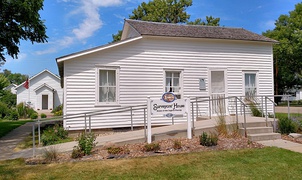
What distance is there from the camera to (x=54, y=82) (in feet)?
104

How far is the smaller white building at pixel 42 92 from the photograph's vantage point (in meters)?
29.9

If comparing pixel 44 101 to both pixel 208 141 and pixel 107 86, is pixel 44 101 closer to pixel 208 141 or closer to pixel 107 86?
pixel 107 86

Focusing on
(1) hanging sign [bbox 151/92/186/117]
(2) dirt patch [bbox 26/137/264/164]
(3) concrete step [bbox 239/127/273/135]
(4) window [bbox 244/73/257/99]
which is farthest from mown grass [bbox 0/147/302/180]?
(4) window [bbox 244/73/257/99]

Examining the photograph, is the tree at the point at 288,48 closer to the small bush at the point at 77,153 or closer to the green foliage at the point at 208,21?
the green foliage at the point at 208,21

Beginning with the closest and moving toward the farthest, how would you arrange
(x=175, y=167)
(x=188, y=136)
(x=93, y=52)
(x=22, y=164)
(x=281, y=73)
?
(x=175, y=167), (x=22, y=164), (x=188, y=136), (x=93, y=52), (x=281, y=73)

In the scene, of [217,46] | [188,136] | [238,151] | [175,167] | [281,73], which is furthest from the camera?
[281,73]

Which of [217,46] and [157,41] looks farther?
[217,46]

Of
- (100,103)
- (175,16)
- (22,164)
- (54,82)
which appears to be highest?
(175,16)

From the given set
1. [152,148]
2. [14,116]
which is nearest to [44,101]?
[14,116]

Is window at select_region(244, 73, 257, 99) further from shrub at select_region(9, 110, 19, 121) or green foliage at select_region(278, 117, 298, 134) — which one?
shrub at select_region(9, 110, 19, 121)

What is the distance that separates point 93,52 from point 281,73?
110 feet

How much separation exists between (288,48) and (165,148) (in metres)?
29.3

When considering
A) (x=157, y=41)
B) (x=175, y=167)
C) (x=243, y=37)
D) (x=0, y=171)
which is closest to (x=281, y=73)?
(x=243, y=37)

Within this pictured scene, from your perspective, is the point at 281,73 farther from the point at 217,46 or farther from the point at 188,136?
the point at 188,136
